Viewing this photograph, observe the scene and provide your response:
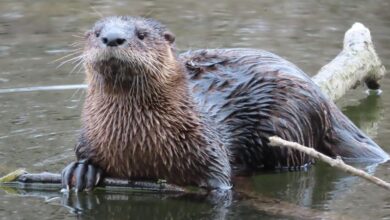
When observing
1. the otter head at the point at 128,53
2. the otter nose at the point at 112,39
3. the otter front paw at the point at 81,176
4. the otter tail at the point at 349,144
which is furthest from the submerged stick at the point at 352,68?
the otter nose at the point at 112,39

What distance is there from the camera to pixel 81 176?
566 cm

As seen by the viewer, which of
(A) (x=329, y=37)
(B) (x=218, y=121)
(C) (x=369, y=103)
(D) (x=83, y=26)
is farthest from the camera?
(D) (x=83, y=26)

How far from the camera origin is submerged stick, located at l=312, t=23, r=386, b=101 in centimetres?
726

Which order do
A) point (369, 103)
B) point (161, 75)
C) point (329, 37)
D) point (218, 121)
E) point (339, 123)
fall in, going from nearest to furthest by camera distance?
point (161, 75)
point (218, 121)
point (339, 123)
point (369, 103)
point (329, 37)

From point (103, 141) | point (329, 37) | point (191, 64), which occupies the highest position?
Result: point (329, 37)

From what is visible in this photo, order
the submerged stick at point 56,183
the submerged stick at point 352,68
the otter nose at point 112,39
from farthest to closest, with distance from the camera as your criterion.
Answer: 1. the submerged stick at point 352,68
2. the submerged stick at point 56,183
3. the otter nose at point 112,39

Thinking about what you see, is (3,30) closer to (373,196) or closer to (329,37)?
(329,37)

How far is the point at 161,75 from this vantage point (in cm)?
545

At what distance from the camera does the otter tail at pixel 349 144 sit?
20.6ft

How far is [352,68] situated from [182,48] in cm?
208

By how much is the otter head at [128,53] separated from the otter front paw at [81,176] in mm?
474

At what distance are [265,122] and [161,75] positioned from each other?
2.76 ft

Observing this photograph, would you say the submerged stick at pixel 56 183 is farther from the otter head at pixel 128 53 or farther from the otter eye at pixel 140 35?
the otter eye at pixel 140 35

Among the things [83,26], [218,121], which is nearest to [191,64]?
[218,121]
